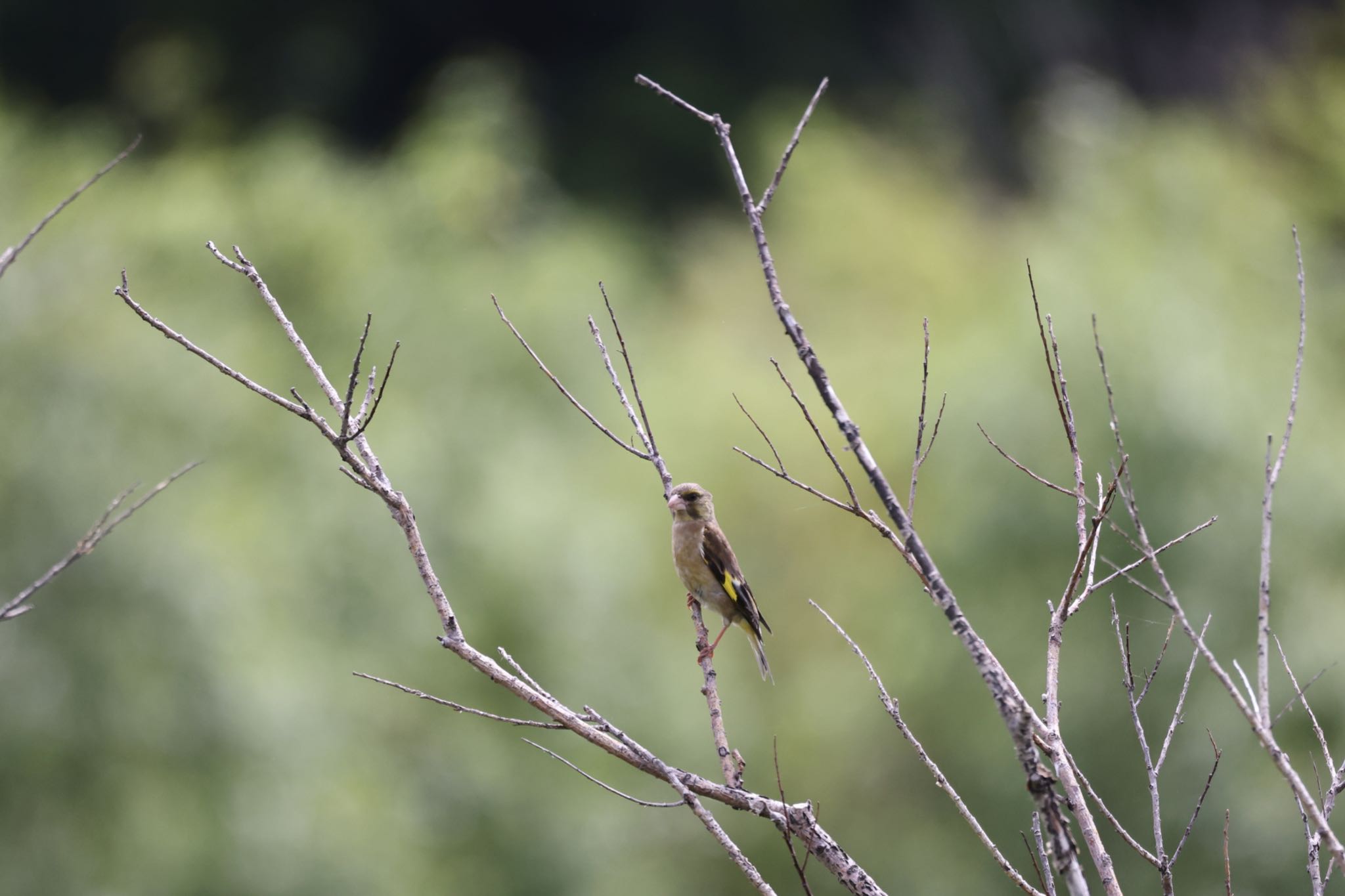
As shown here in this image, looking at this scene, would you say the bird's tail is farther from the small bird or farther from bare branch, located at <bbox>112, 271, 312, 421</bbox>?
bare branch, located at <bbox>112, 271, 312, 421</bbox>

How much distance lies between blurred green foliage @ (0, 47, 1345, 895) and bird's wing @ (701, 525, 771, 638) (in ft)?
29.5

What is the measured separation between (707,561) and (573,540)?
43.9ft

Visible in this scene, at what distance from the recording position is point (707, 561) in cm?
717

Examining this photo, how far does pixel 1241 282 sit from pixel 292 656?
16056mm

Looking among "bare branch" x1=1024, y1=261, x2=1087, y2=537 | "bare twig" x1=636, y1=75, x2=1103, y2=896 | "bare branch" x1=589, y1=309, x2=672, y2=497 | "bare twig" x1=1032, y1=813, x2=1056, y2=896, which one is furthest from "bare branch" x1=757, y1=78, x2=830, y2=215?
"bare twig" x1=1032, y1=813, x2=1056, y2=896

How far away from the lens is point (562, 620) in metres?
20.0

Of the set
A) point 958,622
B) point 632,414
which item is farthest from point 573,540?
point 958,622

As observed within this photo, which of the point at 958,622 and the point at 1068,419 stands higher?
the point at 1068,419

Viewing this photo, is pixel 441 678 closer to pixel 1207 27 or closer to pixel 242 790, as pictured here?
pixel 242 790

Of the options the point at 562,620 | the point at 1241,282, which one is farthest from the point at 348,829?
the point at 1241,282

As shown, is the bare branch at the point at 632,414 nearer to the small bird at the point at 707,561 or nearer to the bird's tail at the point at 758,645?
the small bird at the point at 707,561

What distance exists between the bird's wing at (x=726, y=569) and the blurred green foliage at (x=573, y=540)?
29.5 feet

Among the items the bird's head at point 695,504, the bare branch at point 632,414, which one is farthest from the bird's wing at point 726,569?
the bare branch at point 632,414

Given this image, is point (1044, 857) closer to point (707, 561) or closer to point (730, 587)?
point (707, 561)
